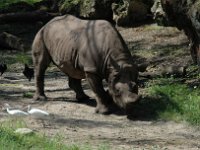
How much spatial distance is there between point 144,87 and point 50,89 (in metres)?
2.70

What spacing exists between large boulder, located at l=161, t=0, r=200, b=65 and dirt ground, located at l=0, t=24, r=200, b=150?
5.64 feet

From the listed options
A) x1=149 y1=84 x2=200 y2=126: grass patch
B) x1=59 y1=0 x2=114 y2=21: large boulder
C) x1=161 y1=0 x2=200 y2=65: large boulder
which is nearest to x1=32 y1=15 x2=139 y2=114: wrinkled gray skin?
x1=149 y1=84 x2=200 y2=126: grass patch

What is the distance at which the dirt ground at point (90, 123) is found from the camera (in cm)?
1036

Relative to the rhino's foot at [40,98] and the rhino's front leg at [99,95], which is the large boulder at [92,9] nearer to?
the rhino's foot at [40,98]

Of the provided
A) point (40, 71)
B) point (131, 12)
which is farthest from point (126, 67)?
point (131, 12)

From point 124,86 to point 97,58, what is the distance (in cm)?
89

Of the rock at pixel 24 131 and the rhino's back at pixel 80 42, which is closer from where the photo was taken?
the rock at pixel 24 131

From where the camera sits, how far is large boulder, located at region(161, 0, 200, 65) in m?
12.9

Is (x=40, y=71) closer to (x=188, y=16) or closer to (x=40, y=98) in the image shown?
(x=40, y=98)

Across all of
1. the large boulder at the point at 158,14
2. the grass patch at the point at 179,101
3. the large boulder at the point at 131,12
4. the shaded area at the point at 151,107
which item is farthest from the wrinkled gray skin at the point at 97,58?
the large boulder at the point at 131,12

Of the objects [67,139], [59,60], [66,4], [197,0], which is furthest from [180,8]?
[66,4]

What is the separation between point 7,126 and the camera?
10641 mm

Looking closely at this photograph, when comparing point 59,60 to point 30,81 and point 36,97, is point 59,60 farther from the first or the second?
point 30,81

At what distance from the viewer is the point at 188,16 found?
13.3 m
